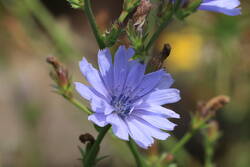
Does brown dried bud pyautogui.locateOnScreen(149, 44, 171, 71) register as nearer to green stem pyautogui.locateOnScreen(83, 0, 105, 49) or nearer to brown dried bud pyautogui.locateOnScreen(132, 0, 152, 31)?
brown dried bud pyautogui.locateOnScreen(132, 0, 152, 31)

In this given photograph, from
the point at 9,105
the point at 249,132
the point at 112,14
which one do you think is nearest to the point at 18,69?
the point at 9,105

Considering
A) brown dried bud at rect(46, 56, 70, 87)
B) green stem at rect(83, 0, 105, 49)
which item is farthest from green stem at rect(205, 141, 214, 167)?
green stem at rect(83, 0, 105, 49)

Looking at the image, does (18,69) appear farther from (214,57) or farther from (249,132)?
(249,132)

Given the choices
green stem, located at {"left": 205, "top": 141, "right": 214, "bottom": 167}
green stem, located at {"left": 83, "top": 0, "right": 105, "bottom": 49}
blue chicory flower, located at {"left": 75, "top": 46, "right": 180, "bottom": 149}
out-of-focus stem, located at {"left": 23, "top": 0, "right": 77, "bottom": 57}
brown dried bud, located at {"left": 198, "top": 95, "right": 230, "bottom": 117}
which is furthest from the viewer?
out-of-focus stem, located at {"left": 23, "top": 0, "right": 77, "bottom": 57}

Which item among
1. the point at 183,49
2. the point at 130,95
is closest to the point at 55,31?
the point at 130,95

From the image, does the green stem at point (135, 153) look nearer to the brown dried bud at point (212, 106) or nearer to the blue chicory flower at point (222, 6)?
the brown dried bud at point (212, 106)

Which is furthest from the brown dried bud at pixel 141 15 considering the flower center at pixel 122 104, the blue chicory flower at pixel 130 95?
the flower center at pixel 122 104
